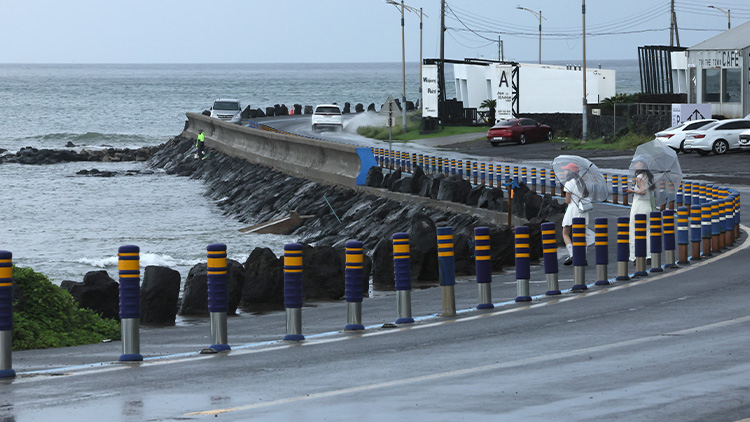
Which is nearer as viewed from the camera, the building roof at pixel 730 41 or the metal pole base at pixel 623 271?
the metal pole base at pixel 623 271

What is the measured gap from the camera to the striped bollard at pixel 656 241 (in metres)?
18.3

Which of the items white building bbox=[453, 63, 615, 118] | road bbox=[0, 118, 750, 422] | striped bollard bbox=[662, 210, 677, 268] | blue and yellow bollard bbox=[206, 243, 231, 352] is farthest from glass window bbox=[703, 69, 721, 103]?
blue and yellow bollard bbox=[206, 243, 231, 352]

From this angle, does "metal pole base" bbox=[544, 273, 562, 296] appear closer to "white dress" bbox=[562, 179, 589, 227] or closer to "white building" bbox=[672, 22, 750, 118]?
"white dress" bbox=[562, 179, 589, 227]

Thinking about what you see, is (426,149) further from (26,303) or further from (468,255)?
(26,303)

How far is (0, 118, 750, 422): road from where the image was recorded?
833 centimetres

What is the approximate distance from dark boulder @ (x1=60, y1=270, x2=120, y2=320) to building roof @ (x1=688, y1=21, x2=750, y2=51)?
44125mm

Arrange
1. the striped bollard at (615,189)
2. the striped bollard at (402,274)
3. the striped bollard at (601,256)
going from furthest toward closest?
1. the striped bollard at (615,189)
2. the striped bollard at (601,256)
3. the striped bollard at (402,274)

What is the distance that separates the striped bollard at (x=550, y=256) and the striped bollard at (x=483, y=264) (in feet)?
4.33

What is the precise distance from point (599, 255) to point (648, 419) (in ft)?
30.6

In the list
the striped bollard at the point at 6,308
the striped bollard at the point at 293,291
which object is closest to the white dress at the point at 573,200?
the striped bollard at the point at 293,291

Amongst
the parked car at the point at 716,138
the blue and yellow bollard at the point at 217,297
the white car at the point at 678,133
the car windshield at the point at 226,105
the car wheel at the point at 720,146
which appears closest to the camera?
the blue and yellow bollard at the point at 217,297

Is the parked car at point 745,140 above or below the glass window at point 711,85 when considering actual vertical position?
below

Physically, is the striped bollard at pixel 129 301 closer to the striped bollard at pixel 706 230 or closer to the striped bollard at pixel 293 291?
the striped bollard at pixel 293 291

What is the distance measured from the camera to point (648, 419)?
7727mm
